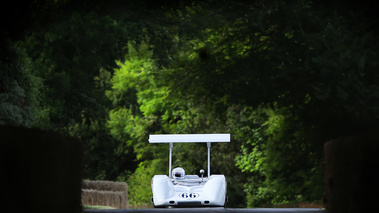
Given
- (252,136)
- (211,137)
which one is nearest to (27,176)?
(211,137)

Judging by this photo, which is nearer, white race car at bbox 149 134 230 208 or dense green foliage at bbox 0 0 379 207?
white race car at bbox 149 134 230 208

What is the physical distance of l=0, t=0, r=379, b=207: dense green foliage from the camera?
24.5m

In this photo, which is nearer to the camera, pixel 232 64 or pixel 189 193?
pixel 189 193

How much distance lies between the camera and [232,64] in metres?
29.5

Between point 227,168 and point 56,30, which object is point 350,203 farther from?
point 227,168

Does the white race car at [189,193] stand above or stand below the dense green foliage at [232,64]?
below

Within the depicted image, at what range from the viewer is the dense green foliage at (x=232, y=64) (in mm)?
24500

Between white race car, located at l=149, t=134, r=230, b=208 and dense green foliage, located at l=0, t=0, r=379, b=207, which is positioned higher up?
dense green foliage, located at l=0, t=0, r=379, b=207

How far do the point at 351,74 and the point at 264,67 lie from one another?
4.32 m

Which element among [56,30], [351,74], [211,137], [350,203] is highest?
[56,30]

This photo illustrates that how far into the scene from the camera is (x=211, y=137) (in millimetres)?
22781

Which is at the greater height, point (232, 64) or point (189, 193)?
point (232, 64)

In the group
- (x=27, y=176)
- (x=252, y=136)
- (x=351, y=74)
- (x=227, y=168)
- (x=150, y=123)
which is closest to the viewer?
(x=27, y=176)

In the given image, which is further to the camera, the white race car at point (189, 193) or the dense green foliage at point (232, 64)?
the dense green foliage at point (232, 64)
